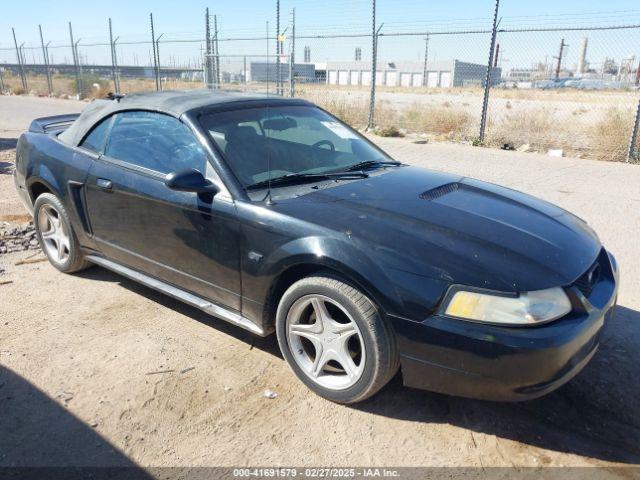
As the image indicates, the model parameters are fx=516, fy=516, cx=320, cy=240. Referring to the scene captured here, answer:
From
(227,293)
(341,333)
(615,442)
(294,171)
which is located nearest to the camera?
(615,442)

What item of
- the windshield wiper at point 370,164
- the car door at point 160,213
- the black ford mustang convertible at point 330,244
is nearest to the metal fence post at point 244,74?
the black ford mustang convertible at point 330,244

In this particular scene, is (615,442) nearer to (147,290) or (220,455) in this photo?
(220,455)

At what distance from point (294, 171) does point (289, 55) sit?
10.5 metres

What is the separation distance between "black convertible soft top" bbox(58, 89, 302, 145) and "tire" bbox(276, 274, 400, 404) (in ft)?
5.14

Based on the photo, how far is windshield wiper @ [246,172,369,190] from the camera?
122 inches

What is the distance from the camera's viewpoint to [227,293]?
121 inches

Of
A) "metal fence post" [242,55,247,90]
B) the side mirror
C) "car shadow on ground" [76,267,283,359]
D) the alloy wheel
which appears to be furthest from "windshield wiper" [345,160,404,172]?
"metal fence post" [242,55,247,90]

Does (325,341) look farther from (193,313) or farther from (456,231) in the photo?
(193,313)

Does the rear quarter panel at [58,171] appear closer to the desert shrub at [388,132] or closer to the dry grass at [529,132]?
the desert shrub at [388,132]

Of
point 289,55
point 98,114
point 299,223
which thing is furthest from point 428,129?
point 299,223

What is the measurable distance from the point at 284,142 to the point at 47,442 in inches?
87.7

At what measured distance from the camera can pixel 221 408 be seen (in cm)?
271

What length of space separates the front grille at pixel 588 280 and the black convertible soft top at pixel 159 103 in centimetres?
242

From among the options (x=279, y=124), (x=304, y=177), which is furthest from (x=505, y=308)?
(x=279, y=124)
